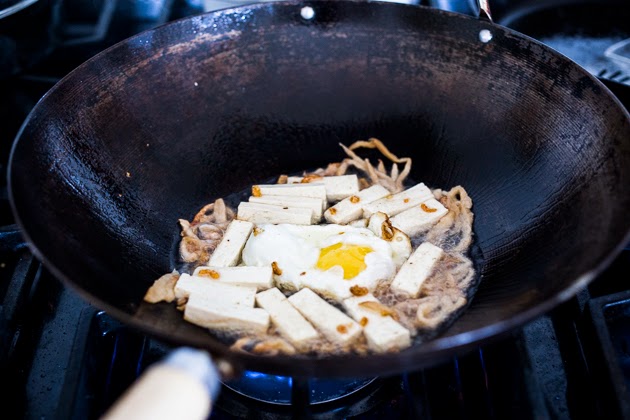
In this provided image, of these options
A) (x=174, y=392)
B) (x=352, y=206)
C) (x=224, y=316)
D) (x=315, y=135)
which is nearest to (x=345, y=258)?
(x=352, y=206)

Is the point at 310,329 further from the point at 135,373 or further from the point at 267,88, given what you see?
the point at 267,88

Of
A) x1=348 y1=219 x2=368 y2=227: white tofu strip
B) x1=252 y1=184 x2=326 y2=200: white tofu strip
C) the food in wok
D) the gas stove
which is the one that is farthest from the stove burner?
x1=252 y1=184 x2=326 y2=200: white tofu strip

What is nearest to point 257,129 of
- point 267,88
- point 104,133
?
point 267,88

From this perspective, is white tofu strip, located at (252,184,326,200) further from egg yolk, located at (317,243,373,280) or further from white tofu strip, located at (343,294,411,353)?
white tofu strip, located at (343,294,411,353)

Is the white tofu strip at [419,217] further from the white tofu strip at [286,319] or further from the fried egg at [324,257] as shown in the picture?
the white tofu strip at [286,319]

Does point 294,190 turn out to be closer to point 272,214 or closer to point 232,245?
point 272,214

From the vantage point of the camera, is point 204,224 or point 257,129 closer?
point 204,224
